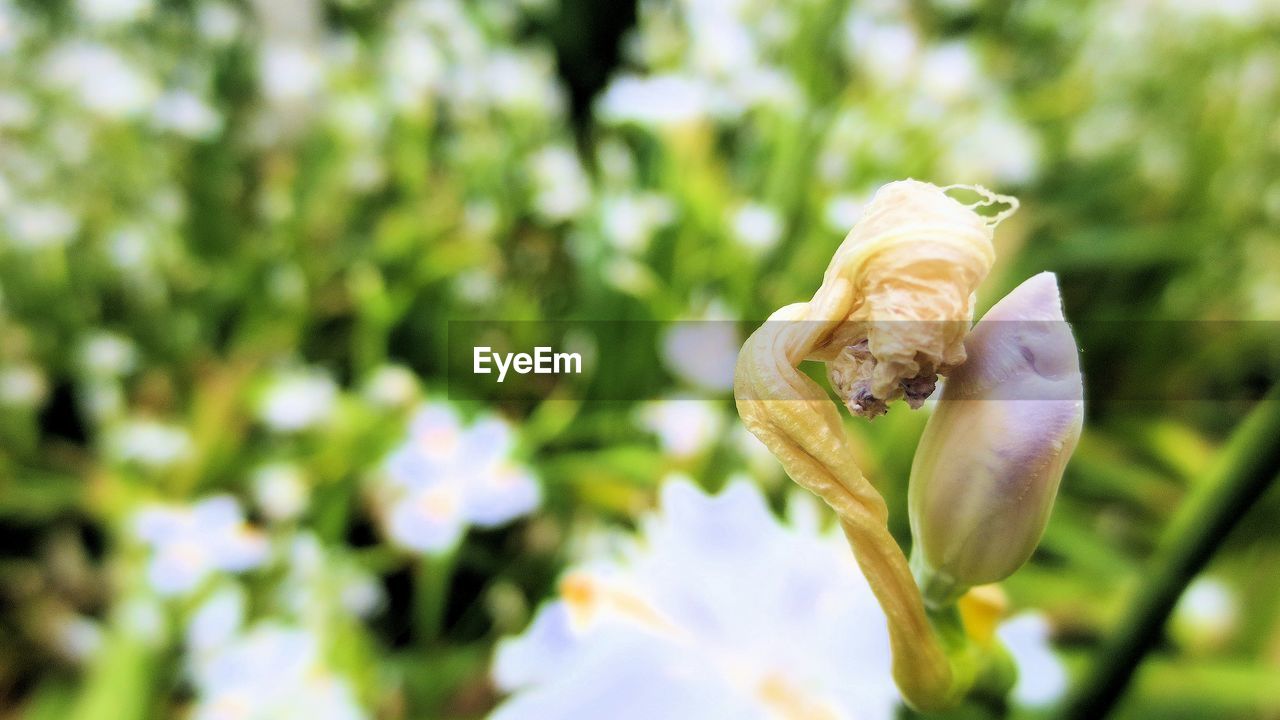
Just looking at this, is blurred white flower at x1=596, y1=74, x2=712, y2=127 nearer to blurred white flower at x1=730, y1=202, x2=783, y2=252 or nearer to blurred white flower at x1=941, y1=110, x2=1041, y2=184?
blurred white flower at x1=730, y1=202, x2=783, y2=252

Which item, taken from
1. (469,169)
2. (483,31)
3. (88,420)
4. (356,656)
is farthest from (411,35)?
(356,656)

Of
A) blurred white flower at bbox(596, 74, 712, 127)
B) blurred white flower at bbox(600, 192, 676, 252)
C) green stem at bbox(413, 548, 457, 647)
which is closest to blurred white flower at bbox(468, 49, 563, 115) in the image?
blurred white flower at bbox(596, 74, 712, 127)

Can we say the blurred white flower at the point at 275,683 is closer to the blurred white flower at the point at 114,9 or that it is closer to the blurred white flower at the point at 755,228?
the blurred white flower at the point at 755,228

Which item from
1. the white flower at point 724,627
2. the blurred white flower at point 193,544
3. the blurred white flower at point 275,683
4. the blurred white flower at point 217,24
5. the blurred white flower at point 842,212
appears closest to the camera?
the white flower at point 724,627

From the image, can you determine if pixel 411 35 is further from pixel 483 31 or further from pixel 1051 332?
pixel 1051 332

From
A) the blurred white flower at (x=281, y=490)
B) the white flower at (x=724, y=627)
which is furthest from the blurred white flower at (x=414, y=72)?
the white flower at (x=724, y=627)
